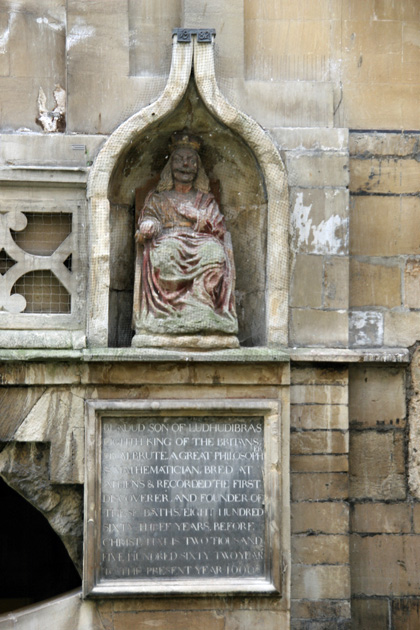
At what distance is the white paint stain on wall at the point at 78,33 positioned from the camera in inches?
256

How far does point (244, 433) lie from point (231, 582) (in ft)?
3.08

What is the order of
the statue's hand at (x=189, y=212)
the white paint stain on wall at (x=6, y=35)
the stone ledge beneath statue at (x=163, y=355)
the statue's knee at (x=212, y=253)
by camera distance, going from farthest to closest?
the white paint stain on wall at (x=6, y=35) → the statue's hand at (x=189, y=212) → the statue's knee at (x=212, y=253) → the stone ledge beneath statue at (x=163, y=355)

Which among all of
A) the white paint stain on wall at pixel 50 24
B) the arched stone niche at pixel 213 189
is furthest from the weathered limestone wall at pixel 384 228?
the white paint stain on wall at pixel 50 24

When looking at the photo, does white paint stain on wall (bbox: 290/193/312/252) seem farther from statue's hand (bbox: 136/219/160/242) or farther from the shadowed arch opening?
the shadowed arch opening

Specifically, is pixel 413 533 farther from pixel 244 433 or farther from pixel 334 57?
pixel 334 57

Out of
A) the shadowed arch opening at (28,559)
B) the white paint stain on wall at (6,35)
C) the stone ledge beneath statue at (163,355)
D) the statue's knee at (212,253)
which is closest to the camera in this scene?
the stone ledge beneath statue at (163,355)

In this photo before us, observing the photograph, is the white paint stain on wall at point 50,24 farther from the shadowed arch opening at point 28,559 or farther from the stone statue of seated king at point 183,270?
the shadowed arch opening at point 28,559

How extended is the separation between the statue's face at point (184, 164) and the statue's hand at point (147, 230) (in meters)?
0.39

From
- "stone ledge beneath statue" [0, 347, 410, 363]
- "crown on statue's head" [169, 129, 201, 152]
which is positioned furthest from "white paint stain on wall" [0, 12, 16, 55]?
"stone ledge beneath statue" [0, 347, 410, 363]

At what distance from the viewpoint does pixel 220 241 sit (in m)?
6.48

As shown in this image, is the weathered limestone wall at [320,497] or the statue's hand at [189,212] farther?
the statue's hand at [189,212]

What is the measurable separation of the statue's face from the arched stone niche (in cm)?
18

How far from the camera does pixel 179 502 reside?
623 cm

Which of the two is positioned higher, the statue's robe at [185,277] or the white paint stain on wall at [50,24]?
the white paint stain on wall at [50,24]
